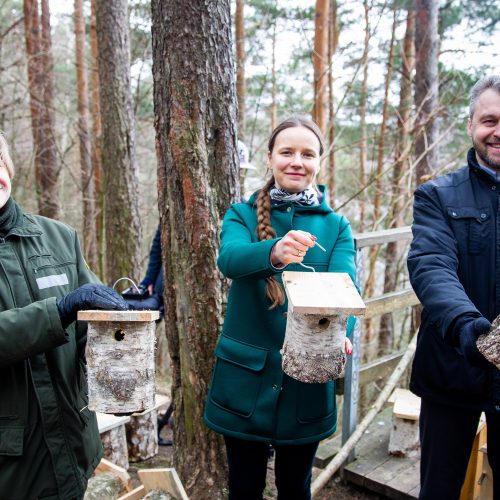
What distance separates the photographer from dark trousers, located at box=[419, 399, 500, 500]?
1.99m

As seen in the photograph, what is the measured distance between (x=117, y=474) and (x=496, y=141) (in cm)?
272

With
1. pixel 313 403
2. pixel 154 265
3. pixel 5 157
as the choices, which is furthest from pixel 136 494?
pixel 154 265

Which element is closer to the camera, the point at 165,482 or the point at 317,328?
the point at 317,328

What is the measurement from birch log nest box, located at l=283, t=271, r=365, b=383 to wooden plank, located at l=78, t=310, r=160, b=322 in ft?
1.72

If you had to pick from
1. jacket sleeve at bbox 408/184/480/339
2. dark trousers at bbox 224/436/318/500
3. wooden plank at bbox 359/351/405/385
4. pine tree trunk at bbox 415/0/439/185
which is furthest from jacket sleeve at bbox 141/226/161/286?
pine tree trunk at bbox 415/0/439/185

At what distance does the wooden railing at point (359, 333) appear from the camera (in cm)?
323

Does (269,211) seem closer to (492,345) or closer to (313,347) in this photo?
(313,347)

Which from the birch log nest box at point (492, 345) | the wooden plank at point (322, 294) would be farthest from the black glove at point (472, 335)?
the wooden plank at point (322, 294)

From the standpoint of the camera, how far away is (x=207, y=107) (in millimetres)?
2729

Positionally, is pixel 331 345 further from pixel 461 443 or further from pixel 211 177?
pixel 211 177

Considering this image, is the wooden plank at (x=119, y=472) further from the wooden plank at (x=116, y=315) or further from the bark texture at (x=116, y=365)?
the wooden plank at (x=116, y=315)

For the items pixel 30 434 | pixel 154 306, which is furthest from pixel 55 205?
pixel 30 434

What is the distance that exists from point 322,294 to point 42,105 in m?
9.09

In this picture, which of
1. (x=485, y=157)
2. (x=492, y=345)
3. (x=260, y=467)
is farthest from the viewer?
(x=260, y=467)
